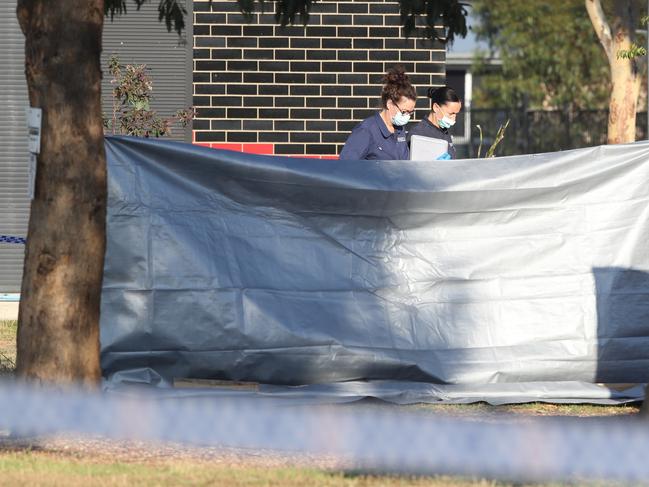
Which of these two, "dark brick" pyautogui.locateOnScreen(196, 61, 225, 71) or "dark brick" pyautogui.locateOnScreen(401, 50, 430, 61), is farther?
"dark brick" pyautogui.locateOnScreen(401, 50, 430, 61)

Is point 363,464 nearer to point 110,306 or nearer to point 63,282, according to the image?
point 63,282

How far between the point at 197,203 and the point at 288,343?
0.97 metres

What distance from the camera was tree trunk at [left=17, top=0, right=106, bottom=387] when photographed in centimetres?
691

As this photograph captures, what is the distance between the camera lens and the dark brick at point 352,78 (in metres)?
14.6

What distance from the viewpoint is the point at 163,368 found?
28.3 ft

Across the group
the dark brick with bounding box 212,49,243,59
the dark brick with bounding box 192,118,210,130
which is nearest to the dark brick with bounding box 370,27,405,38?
the dark brick with bounding box 212,49,243,59

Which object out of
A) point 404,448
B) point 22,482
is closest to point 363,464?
point 404,448

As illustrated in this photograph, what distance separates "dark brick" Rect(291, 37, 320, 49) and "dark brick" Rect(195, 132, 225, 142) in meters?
1.11

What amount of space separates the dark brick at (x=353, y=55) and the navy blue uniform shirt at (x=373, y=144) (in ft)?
15.7

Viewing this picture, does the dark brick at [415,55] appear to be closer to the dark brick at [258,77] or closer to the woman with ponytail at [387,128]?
the dark brick at [258,77]

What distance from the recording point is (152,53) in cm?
1566

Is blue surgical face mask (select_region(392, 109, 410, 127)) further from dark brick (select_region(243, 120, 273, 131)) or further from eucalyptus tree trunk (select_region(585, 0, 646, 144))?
eucalyptus tree trunk (select_region(585, 0, 646, 144))

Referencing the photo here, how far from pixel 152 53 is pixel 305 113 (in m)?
2.07

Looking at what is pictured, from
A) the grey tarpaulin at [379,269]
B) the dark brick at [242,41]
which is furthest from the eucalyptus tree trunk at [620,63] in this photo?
the grey tarpaulin at [379,269]
